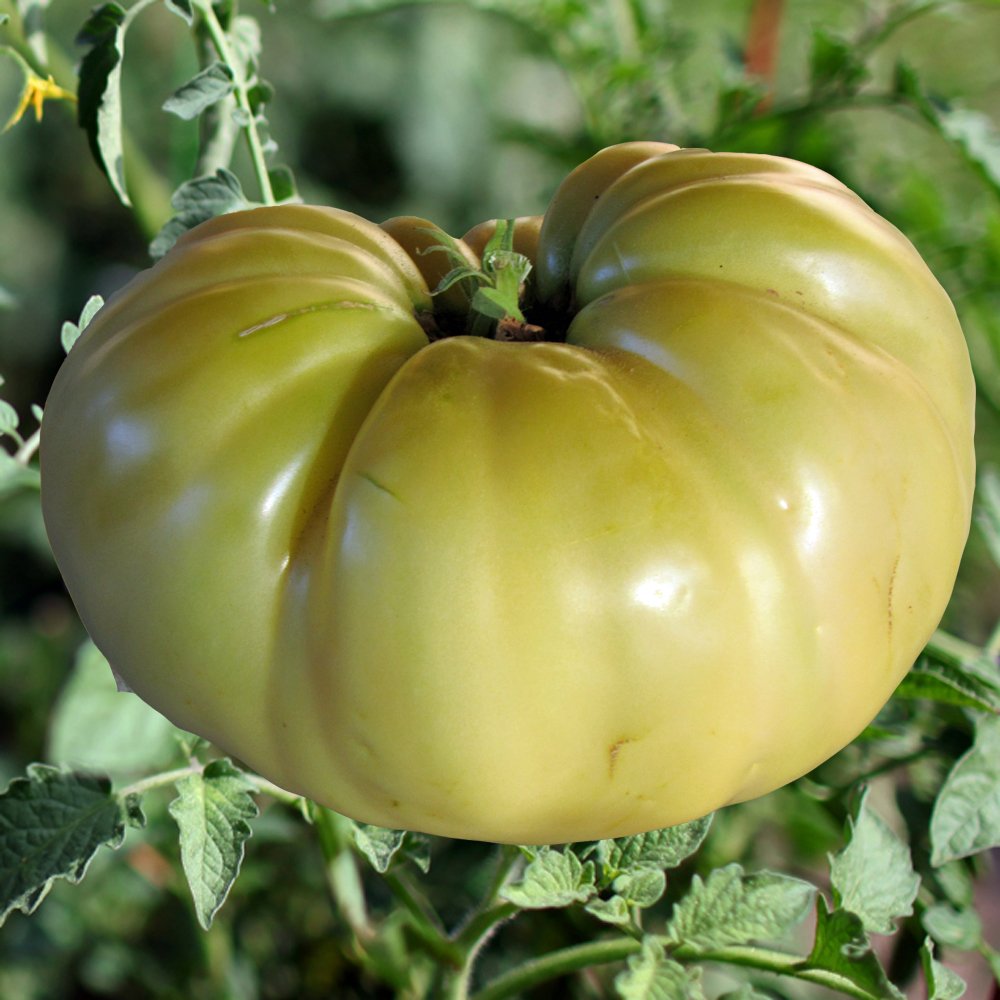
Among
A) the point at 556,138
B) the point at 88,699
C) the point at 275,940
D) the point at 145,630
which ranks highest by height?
the point at 145,630

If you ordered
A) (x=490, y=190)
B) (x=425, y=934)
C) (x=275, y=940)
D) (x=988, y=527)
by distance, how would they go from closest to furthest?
(x=425, y=934) → (x=988, y=527) → (x=275, y=940) → (x=490, y=190)

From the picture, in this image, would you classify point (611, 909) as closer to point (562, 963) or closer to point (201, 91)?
point (562, 963)

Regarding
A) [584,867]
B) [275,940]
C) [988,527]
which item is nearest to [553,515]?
[584,867]

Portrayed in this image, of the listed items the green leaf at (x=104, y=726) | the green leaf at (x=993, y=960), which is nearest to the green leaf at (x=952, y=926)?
the green leaf at (x=993, y=960)

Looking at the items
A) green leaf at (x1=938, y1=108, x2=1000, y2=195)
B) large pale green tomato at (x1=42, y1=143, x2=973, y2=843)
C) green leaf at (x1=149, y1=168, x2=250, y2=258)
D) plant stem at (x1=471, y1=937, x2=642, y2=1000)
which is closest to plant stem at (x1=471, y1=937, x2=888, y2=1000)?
plant stem at (x1=471, y1=937, x2=642, y2=1000)

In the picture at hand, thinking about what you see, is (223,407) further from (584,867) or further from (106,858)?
(106,858)

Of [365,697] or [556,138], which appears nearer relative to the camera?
[365,697]

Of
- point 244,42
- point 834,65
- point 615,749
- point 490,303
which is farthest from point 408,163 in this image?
point 615,749
